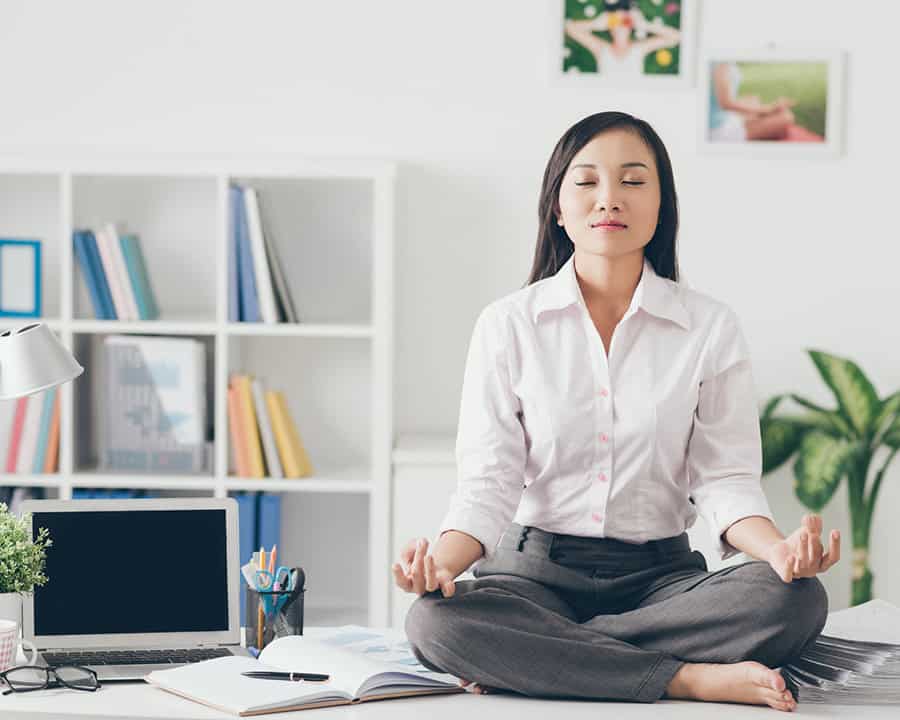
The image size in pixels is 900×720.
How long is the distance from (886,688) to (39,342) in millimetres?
1192

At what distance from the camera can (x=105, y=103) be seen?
3.16 m

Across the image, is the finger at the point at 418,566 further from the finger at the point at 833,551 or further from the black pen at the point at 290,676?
the finger at the point at 833,551

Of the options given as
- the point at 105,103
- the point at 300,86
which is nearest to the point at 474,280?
the point at 300,86

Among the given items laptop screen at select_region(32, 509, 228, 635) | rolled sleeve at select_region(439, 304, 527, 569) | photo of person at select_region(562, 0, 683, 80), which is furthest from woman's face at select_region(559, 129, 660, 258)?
photo of person at select_region(562, 0, 683, 80)

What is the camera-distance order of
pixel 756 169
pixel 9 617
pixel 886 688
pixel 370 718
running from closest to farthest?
pixel 370 718 < pixel 886 688 < pixel 9 617 < pixel 756 169

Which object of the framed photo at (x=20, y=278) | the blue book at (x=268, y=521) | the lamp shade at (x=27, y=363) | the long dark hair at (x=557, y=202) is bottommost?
the blue book at (x=268, y=521)

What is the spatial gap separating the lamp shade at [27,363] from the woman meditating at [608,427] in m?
0.53

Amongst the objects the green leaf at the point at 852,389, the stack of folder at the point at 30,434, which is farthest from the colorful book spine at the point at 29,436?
the green leaf at the point at 852,389

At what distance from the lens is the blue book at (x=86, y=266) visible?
293 cm

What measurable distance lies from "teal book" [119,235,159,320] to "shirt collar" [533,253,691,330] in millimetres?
1272

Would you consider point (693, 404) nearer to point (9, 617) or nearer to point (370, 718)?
point (370, 718)

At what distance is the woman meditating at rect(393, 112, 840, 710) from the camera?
6.01ft

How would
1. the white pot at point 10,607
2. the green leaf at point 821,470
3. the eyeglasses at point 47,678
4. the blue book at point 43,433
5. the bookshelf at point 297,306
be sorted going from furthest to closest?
the bookshelf at point 297,306
the blue book at point 43,433
the green leaf at point 821,470
the white pot at point 10,607
the eyeglasses at point 47,678

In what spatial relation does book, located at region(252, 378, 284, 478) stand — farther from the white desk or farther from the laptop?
the white desk
